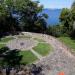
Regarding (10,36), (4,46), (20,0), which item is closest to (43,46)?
(4,46)

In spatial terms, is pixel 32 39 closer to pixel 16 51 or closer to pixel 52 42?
pixel 52 42

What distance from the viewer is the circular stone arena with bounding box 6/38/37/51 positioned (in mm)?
26547

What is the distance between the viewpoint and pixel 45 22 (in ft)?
124

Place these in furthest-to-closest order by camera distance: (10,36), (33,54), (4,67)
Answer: (10,36)
(33,54)
(4,67)

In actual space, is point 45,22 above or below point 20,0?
below

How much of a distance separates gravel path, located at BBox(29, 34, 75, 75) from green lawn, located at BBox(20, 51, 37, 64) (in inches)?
35.9

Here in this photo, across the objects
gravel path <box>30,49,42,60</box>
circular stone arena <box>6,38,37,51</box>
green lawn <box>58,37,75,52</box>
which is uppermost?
gravel path <box>30,49,42,60</box>

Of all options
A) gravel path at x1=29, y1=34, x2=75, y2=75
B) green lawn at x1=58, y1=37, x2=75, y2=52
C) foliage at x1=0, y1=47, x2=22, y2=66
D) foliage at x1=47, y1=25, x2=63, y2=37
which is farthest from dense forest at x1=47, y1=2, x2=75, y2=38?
foliage at x1=0, y1=47, x2=22, y2=66

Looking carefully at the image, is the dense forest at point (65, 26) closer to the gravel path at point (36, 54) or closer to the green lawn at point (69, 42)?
the green lawn at point (69, 42)

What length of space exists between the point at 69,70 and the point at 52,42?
9661 millimetres

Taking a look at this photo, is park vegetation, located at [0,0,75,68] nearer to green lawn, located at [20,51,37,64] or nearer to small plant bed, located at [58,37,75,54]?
small plant bed, located at [58,37,75,54]

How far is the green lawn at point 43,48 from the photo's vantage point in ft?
81.7

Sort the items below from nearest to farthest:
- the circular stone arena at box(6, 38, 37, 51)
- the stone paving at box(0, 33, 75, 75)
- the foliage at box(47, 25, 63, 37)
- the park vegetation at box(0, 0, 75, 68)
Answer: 1. the stone paving at box(0, 33, 75, 75)
2. the circular stone arena at box(6, 38, 37, 51)
3. the park vegetation at box(0, 0, 75, 68)
4. the foliage at box(47, 25, 63, 37)

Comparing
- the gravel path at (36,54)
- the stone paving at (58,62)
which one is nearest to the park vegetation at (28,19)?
the stone paving at (58,62)
